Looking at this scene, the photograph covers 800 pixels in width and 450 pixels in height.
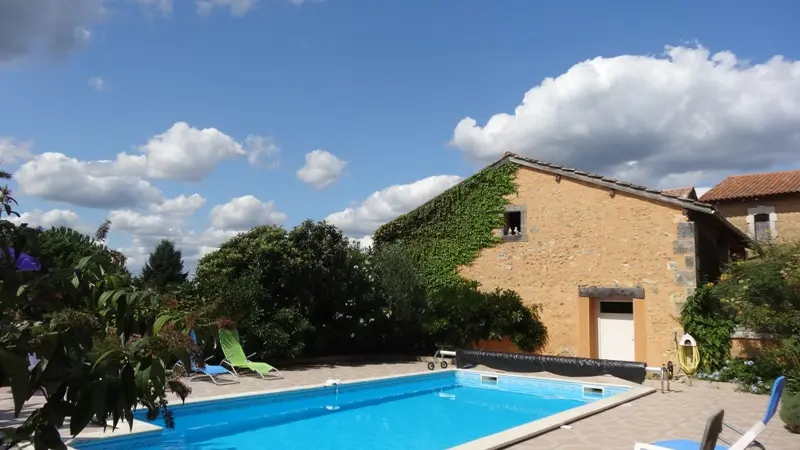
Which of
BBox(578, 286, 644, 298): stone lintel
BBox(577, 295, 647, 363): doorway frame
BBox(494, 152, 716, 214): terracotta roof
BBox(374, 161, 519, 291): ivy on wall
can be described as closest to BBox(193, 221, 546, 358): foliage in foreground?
BBox(374, 161, 519, 291): ivy on wall

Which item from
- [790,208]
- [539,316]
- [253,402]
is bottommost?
[253,402]

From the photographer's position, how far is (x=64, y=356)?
44.5 inches

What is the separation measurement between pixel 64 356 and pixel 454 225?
18044 millimetres

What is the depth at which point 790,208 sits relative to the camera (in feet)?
84.2

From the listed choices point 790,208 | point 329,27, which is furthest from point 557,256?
point 790,208

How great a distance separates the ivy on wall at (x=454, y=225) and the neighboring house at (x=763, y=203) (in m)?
13.7

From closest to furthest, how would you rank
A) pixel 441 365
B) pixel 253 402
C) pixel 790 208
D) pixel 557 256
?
pixel 253 402
pixel 441 365
pixel 557 256
pixel 790 208

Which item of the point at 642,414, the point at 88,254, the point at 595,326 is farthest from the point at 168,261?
the point at 88,254

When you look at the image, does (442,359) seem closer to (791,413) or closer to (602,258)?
(602,258)

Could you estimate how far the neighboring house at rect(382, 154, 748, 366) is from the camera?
14.9m

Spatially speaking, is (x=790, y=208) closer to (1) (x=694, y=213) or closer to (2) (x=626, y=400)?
(1) (x=694, y=213)

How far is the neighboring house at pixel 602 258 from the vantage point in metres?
14.9

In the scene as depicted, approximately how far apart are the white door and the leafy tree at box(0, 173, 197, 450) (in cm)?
1609

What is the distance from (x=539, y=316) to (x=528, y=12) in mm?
9196
